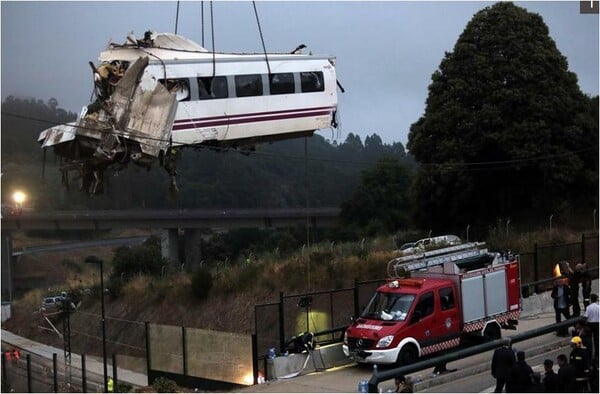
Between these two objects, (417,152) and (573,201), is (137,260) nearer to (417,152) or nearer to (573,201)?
(417,152)

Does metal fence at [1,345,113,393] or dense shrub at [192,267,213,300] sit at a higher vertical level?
dense shrub at [192,267,213,300]

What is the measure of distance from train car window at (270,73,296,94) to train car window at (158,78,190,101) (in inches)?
94.6

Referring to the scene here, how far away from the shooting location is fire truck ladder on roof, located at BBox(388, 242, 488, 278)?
19.9 m

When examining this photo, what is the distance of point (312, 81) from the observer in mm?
20094

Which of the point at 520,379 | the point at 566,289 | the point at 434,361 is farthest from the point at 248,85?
the point at 520,379

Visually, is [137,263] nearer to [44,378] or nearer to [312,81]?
[44,378]

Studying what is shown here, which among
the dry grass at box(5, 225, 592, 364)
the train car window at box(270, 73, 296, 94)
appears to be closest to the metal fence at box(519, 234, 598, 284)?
the dry grass at box(5, 225, 592, 364)

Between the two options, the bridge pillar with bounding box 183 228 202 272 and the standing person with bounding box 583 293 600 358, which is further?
the bridge pillar with bounding box 183 228 202 272

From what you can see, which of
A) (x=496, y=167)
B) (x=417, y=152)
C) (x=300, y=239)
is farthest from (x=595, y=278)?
(x=300, y=239)

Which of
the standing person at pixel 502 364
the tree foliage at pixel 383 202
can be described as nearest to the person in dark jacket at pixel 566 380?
the standing person at pixel 502 364

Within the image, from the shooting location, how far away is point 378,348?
55.9 feet

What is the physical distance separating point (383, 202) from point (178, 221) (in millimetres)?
21896

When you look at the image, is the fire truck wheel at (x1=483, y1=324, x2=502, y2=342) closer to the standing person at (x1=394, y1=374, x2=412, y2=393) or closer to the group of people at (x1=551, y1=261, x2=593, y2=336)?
the group of people at (x1=551, y1=261, x2=593, y2=336)

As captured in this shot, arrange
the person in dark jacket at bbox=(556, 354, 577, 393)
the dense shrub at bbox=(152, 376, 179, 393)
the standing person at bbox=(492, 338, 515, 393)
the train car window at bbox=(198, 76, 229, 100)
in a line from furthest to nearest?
the dense shrub at bbox=(152, 376, 179, 393)
the train car window at bbox=(198, 76, 229, 100)
the standing person at bbox=(492, 338, 515, 393)
the person in dark jacket at bbox=(556, 354, 577, 393)
